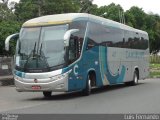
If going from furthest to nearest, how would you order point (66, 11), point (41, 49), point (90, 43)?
1. point (66, 11)
2. point (90, 43)
3. point (41, 49)

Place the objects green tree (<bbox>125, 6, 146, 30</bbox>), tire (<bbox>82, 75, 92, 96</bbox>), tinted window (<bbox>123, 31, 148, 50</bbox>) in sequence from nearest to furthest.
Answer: tire (<bbox>82, 75, 92, 96</bbox>) < tinted window (<bbox>123, 31, 148, 50</bbox>) < green tree (<bbox>125, 6, 146, 30</bbox>)

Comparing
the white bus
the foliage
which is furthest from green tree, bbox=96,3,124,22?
the white bus

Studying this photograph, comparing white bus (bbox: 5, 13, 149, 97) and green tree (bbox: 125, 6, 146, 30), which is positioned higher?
green tree (bbox: 125, 6, 146, 30)

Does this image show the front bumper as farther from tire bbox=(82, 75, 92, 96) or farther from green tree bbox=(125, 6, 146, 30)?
green tree bbox=(125, 6, 146, 30)

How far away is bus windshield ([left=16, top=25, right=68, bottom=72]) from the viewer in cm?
1883

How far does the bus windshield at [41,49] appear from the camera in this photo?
61.8 feet

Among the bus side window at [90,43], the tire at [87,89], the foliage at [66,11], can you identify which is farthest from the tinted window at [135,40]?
the foliage at [66,11]

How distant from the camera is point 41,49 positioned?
19.1m

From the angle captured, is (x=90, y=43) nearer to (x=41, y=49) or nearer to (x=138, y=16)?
(x=41, y=49)

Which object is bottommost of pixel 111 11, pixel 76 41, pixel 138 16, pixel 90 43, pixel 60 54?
pixel 60 54

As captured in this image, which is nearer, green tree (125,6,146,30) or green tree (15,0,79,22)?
green tree (15,0,79,22)

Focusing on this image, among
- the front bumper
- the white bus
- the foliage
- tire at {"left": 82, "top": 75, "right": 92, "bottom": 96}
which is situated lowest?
tire at {"left": 82, "top": 75, "right": 92, "bottom": 96}

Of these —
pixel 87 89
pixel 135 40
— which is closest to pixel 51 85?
pixel 87 89

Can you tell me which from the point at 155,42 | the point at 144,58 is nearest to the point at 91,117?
the point at 144,58
